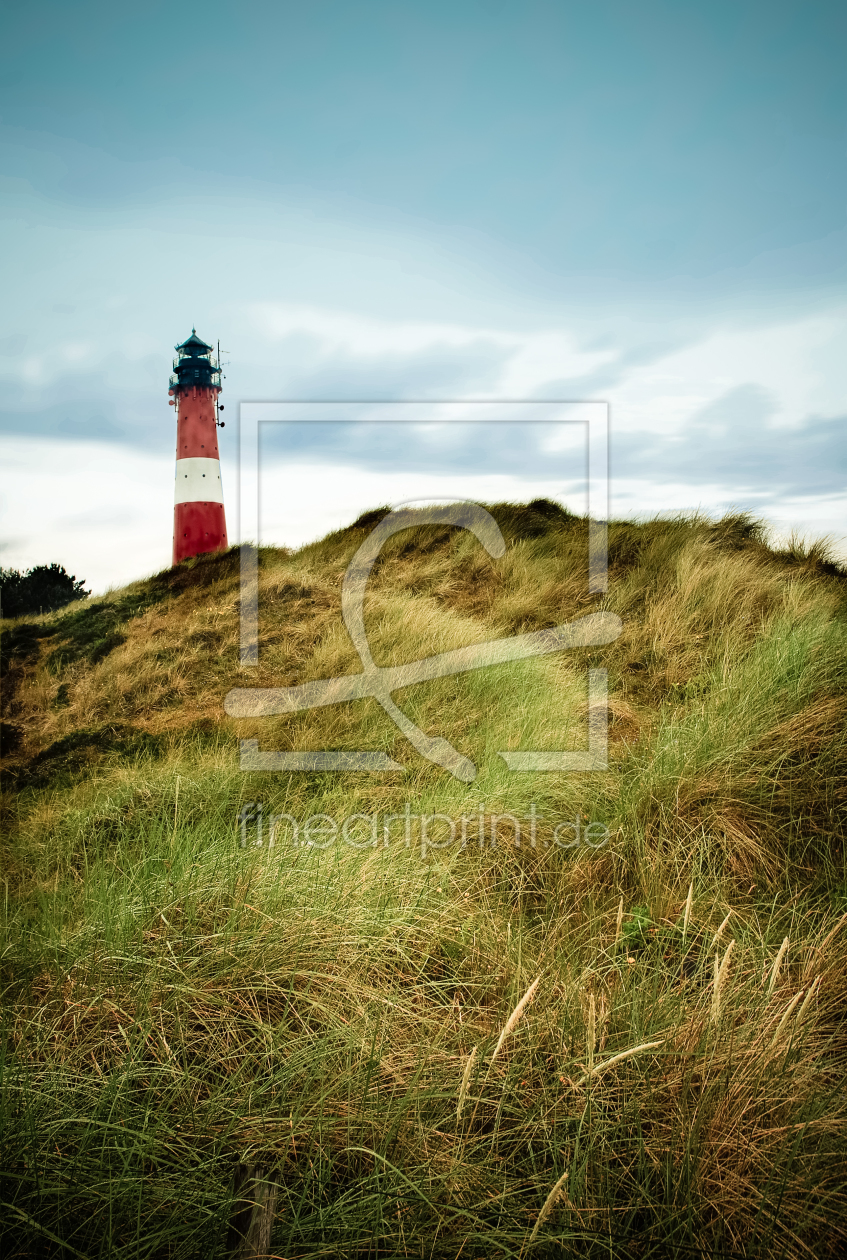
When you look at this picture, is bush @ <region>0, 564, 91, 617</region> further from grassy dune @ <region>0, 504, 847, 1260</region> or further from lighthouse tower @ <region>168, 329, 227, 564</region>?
grassy dune @ <region>0, 504, 847, 1260</region>

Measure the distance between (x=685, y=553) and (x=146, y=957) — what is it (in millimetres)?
7755

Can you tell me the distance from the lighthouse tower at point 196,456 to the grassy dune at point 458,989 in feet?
45.5

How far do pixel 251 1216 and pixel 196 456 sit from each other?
19.7 metres

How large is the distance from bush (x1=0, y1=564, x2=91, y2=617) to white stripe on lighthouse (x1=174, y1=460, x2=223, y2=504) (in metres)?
5.05

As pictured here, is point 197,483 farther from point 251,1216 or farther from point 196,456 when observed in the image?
point 251,1216

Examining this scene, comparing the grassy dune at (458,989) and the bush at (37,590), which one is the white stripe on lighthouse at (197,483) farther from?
the grassy dune at (458,989)

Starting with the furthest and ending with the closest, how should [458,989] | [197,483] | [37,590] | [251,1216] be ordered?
[37,590], [197,483], [458,989], [251,1216]

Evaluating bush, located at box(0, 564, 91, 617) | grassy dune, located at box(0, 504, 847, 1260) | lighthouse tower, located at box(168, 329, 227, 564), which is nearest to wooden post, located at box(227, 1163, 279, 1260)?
grassy dune, located at box(0, 504, 847, 1260)

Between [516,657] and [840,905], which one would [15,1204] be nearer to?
[840,905]

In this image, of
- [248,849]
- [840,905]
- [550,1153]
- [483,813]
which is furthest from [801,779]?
[248,849]

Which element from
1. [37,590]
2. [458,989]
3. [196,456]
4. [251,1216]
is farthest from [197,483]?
[251,1216]

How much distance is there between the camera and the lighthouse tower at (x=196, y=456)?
18.7m

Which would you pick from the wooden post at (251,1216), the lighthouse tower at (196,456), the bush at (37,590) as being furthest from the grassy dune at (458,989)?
the bush at (37,590)

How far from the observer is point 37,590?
75.4 ft
